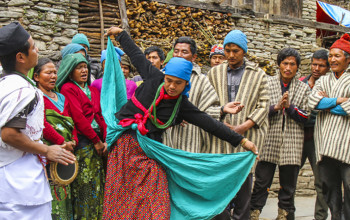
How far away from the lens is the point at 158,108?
2930 millimetres

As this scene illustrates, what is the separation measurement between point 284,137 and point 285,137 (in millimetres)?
12

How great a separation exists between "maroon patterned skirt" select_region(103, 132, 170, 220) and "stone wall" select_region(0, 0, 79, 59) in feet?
13.2

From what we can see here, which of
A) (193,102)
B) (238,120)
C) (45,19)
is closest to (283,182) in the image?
(238,120)

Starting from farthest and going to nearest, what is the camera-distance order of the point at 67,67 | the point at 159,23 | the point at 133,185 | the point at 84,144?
the point at 159,23 < the point at 67,67 < the point at 84,144 < the point at 133,185

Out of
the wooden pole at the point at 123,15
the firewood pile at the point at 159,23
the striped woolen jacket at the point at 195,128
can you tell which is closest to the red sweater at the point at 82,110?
the striped woolen jacket at the point at 195,128

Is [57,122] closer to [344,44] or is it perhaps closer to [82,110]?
[82,110]

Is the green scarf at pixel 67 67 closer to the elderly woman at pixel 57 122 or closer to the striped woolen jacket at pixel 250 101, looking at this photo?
the elderly woman at pixel 57 122

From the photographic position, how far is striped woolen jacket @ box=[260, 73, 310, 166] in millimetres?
4172

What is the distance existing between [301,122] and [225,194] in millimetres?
1617

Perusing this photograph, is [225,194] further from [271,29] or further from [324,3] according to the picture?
[324,3]

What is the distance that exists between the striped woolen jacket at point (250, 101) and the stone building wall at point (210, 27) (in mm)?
3398

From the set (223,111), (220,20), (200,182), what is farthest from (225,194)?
(220,20)

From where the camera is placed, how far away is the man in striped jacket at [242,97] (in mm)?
3578

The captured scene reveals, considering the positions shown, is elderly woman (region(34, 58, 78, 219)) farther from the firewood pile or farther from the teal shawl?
the firewood pile
